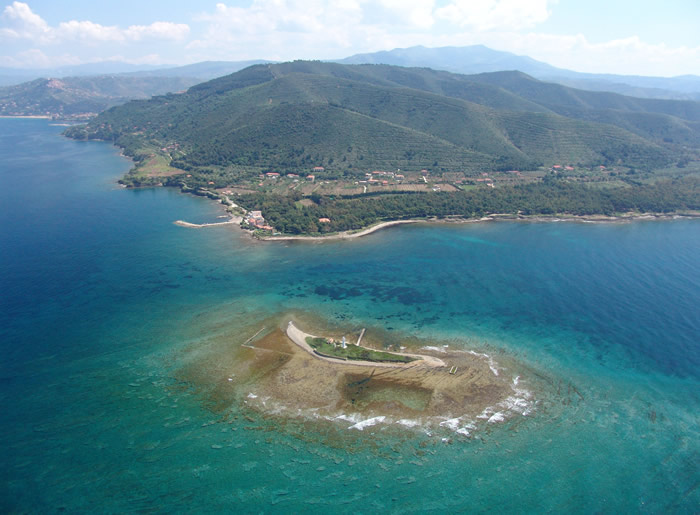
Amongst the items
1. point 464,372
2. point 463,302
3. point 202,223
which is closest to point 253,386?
point 464,372

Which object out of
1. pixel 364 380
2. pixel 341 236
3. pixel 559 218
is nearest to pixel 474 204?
pixel 559 218

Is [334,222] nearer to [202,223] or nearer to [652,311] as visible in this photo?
[202,223]

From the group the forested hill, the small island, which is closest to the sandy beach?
the small island

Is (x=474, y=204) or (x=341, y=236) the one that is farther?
(x=474, y=204)

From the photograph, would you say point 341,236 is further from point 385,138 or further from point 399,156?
point 385,138

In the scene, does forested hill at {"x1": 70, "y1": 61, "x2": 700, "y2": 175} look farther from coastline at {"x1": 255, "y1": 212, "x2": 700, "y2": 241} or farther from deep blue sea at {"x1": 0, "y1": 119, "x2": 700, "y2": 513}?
deep blue sea at {"x1": 0, "y1": 119, "x2": 700, "y2": 513}

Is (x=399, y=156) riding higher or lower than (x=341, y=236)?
higher
